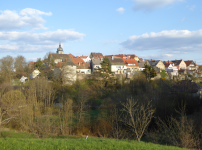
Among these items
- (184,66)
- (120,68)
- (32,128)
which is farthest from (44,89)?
(184,66)

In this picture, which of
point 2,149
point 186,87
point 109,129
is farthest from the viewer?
point 186,87

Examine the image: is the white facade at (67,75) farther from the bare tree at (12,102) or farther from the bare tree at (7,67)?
the bare tree at (12,102)

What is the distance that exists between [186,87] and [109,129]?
22545mm

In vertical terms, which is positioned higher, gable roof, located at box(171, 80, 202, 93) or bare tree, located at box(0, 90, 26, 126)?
gable roof, located at box(171, 80, 202, 93)

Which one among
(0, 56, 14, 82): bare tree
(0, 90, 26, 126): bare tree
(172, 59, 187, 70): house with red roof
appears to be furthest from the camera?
(172, 59, 187, 70): house with red roof

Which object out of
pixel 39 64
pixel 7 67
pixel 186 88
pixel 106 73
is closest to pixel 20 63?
pixel 39 64

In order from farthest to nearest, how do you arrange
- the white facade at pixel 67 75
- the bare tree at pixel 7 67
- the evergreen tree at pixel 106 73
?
the evergreen tree at pixel 106 73
the bare tree at pixel 7 67
the white facade at pixel 67 75

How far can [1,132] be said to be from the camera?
2227 centimetres

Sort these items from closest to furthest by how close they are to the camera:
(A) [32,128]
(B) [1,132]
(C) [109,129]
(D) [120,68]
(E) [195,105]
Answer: (A) [32,128]
(B) [1,132]
(C) [109,129]
(E) [195,105]
(D) [120,68]

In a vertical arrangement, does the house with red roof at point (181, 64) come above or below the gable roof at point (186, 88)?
above

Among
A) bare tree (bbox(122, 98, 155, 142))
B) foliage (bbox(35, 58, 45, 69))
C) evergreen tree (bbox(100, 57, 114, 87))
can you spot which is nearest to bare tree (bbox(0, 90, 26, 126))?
bare tree (bbox(122, 98, 155, 142))

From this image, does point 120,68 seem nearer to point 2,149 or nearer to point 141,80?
point 141,80

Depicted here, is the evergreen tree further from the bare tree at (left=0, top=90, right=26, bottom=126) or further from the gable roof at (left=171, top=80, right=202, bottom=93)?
the bare tree at (left=0, top=90, right=26, bottom=126)

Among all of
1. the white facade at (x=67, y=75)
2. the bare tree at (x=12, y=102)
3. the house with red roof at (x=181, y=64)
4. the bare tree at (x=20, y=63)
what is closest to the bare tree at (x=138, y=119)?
the bare tree at (x=12, y=102)
